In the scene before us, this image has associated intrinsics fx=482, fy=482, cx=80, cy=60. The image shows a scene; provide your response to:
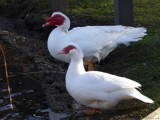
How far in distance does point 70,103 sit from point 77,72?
0.81m

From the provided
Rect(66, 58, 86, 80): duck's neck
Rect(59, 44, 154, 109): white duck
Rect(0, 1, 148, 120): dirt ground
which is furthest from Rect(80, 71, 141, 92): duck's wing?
Rect(0, 1, 148, 120): dirt ground

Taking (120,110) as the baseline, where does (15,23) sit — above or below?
above

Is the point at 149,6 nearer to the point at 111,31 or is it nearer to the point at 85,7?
the point at 85,7

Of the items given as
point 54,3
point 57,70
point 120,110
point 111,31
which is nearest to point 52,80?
point 57,70

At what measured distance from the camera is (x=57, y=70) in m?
8.09

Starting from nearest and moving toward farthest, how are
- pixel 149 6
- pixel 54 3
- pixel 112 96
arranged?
pixel 112 96 < pixel 54 3 < pixel 149 6

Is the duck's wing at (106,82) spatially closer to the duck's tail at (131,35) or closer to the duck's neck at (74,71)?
the duck's neck at (74,71)

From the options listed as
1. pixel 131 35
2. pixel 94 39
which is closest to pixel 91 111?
pixel 94 39

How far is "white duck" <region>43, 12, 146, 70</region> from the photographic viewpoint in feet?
24.0

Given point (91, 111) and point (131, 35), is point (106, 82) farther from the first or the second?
point (131, 35)

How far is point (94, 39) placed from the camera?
24.1 ft

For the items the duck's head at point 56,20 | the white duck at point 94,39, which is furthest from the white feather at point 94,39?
the duck's head at point 56,20

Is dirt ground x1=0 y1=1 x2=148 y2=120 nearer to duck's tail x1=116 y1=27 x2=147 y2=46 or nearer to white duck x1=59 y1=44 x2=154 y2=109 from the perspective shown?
white duck x1=59 y1=44 x2=154 y2=109

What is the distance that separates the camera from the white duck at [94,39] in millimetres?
7316
